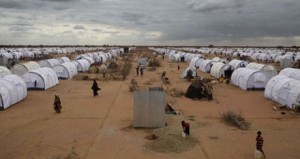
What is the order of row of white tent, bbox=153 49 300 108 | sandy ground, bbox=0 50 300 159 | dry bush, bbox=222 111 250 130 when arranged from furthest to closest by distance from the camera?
row of white tent, bbox=153 49 300 108 < dry bush, bbox=222 111 250 130 < sandy ground, bbox=0 50 300 159

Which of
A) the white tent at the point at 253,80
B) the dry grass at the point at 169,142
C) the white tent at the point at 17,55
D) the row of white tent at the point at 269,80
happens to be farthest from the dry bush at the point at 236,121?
the white tent at the point at 17,55

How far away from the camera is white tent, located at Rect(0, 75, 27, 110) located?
19.7 metres

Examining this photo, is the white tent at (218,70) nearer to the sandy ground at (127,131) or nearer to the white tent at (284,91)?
the white tent at (284,91)

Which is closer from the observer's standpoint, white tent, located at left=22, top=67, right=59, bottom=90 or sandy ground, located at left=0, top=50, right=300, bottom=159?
sandy ground, located at left=0, top=50, right=300, bottom=159

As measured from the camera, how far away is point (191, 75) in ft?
112

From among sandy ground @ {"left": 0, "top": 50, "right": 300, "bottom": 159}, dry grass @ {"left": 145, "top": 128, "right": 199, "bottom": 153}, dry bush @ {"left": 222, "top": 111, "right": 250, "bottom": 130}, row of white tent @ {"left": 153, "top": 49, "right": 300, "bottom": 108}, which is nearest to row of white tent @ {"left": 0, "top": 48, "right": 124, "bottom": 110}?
sandy ground @ {"left": 0, "top": 50, "right": 300, "bottom": 159}

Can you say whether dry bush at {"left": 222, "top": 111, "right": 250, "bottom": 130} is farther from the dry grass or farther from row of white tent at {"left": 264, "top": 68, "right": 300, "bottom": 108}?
row of white tent at {"left": 264, "top": 68, "right": 300, "bottom": 108}

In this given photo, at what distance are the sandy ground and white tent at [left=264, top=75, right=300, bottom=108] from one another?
0.59 meters

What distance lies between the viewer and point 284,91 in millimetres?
21438

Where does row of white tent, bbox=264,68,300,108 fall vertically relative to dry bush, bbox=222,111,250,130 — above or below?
above

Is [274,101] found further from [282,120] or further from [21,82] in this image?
[21,82]

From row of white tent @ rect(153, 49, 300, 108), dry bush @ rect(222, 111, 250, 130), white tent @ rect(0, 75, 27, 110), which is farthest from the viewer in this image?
row of white tent @ rect(153, 49, 300, 108)

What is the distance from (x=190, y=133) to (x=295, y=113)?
7500 millimetres

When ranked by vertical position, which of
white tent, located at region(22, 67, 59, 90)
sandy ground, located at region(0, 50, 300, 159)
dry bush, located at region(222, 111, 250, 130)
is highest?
white tent, located at region(22, 67, 59, 90)
